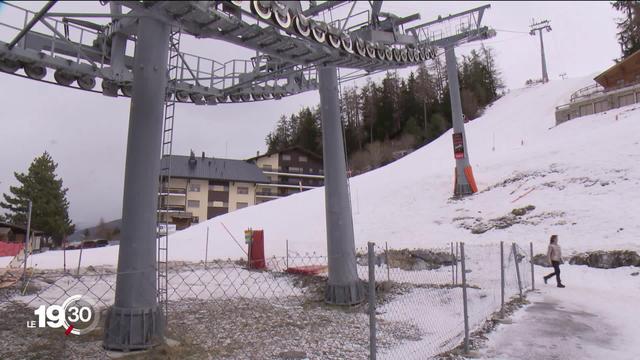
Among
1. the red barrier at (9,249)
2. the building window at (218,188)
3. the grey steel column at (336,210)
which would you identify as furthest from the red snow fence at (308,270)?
the building window at (218,188)

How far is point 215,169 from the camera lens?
64375 mm

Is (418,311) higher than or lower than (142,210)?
lower

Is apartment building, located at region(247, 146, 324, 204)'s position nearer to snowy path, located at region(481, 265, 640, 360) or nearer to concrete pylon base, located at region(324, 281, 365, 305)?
concrete pylon base, located at region(324, 281, 365, 305)

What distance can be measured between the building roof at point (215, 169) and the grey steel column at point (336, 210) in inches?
2043

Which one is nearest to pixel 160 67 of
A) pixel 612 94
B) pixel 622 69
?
pixel 612 94

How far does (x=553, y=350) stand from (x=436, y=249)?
11.9m

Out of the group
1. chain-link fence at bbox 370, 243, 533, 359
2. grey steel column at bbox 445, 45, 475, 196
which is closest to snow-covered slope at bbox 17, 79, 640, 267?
grey steel column at bbox 445, 45, 475, 196

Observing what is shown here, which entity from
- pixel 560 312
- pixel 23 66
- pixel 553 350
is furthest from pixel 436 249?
pixel 23 66

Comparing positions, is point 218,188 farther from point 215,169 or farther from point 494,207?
point 494,207

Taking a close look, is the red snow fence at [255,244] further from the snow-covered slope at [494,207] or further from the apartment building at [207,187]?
the apartment building at [207,187]

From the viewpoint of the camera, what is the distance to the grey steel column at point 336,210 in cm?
1075

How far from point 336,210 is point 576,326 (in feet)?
18.1

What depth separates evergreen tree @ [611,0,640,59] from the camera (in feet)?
204

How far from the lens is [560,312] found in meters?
9.33
